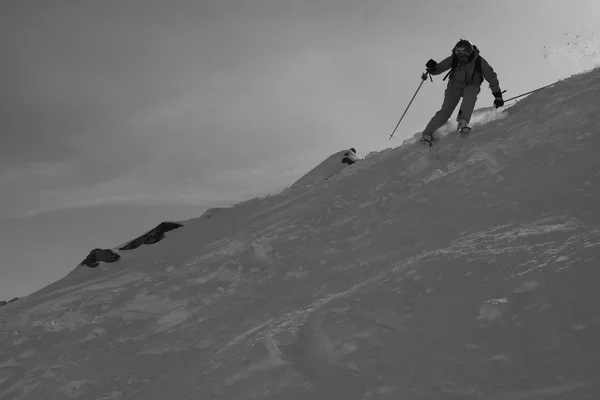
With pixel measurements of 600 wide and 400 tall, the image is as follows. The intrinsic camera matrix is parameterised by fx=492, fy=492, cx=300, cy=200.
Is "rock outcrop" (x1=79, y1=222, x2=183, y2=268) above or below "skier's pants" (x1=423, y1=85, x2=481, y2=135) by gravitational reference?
below

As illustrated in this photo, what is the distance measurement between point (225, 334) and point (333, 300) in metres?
1.37

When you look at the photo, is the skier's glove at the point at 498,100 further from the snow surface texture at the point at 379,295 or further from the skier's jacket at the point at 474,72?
the snow surface texture at the point at 379,295

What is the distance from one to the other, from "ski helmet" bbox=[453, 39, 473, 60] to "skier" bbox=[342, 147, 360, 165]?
588cm

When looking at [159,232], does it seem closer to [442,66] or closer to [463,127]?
[463,127]

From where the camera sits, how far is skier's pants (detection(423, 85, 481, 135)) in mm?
10536

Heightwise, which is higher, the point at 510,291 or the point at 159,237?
the point at 159,237

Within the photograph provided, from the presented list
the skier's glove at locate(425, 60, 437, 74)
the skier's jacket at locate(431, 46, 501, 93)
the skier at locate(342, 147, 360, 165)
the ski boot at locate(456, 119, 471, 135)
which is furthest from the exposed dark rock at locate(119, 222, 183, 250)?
the skier's jacket at locate(431, 46, 501, 93)

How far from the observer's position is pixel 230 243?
897 cm

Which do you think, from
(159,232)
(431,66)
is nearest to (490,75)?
(431,66)

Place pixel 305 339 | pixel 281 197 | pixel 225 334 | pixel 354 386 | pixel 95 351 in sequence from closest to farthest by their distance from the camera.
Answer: pixel 354 386
pixel 305 339
pixel 225 334
pixel 95 351
pixel 281 197

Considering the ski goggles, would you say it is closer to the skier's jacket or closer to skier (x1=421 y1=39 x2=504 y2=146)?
skier (x1=421 y1=39 x2=504 y2=146)

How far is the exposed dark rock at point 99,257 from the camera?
32.9 ft

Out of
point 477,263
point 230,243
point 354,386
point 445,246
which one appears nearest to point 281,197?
point 230,243

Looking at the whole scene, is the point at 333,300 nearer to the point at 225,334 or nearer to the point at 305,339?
the point at 305,339
